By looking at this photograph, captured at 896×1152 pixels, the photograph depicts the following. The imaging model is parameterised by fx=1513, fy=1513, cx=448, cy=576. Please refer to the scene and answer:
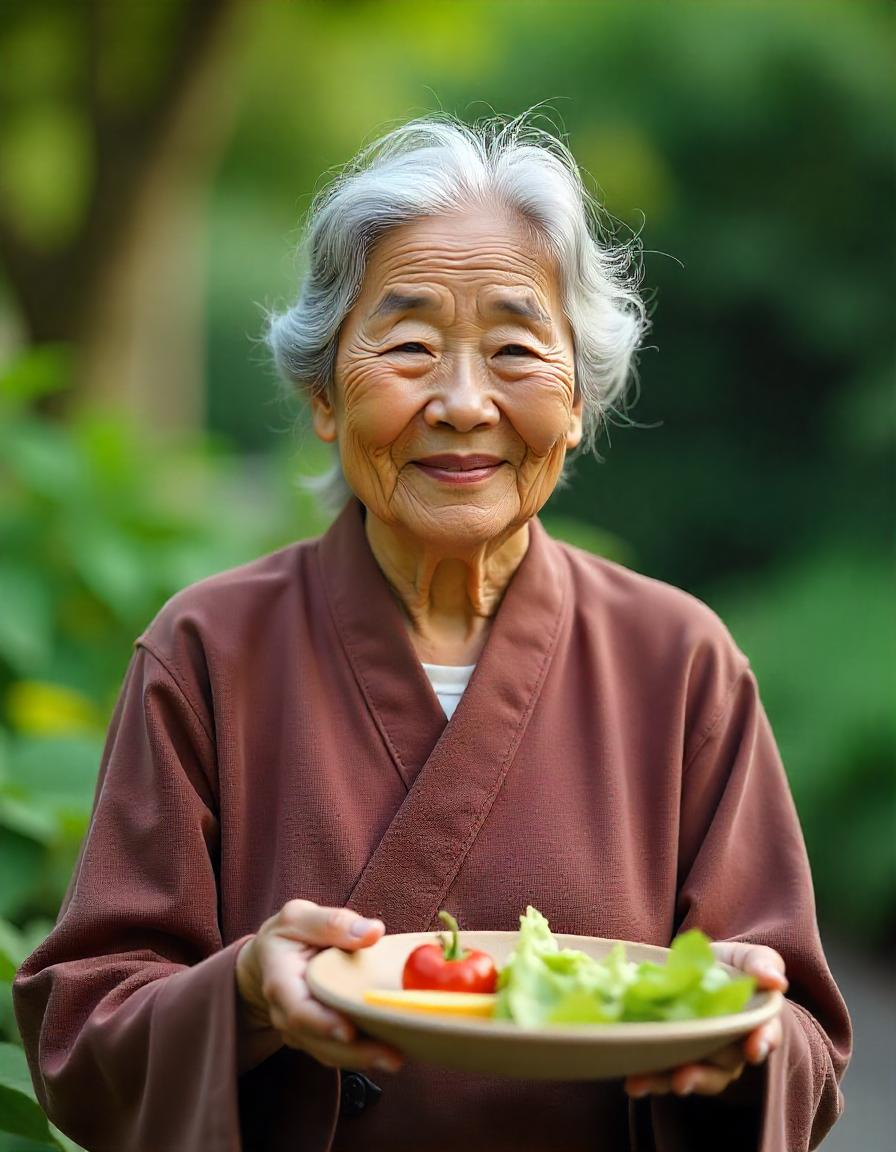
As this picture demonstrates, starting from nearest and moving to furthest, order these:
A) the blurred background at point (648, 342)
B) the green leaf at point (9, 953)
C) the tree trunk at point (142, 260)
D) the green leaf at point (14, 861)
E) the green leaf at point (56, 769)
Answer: the green leaf at point (9, 953) < the green leaf at point (14, 861) < the green leaf at point (56, 769) < the blurred background at point (648, 342) < the tree trunk at point (142, 260)

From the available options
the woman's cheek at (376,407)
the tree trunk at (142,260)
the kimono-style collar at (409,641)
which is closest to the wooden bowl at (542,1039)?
the kimono-style collar at (409,641)

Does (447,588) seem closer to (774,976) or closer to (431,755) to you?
(431,755)

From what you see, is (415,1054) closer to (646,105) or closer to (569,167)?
(569,167)

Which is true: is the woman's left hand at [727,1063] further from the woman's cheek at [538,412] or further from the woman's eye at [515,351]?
the woman's eye at [515,351]

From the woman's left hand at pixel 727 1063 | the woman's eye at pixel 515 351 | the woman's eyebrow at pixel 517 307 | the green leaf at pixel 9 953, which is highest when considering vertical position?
the woman's eyebrow at pixel 517 307

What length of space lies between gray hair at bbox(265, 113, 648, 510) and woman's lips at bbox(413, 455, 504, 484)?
27cm

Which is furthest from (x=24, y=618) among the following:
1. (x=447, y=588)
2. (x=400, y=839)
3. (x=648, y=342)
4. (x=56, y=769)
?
(x=648, y=342)

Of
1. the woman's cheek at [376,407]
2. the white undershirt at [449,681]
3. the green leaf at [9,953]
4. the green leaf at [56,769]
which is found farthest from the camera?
the green leaf at [56,769]

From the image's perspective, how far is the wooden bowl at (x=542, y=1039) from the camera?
1.71m

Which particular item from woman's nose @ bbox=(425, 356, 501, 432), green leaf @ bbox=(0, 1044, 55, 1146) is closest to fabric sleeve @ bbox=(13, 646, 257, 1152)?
green leaf @ bbox=(0, 1044, 55, 1146)

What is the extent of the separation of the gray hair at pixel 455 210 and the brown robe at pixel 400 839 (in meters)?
0.37

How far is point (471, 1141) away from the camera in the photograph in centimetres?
220

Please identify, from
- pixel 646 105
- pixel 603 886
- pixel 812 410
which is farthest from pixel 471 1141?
pixel 646 105

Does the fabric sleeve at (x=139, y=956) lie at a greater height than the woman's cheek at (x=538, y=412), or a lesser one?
lesser
